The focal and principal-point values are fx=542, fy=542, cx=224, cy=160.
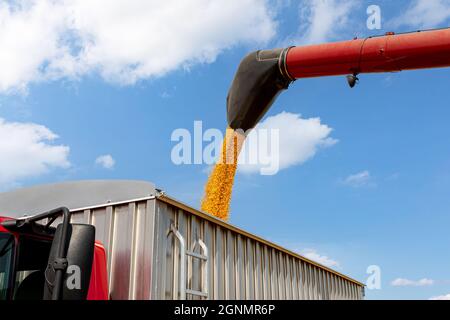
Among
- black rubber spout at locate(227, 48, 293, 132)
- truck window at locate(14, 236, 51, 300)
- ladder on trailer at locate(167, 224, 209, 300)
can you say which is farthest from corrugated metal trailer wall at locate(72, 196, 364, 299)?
black rubber spout at locate(227, 48, 293, 132)

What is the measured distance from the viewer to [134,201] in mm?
5195

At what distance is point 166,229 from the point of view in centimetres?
512

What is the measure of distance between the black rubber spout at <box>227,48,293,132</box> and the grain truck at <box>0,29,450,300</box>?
0.04 ft

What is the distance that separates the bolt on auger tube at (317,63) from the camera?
5.74 m

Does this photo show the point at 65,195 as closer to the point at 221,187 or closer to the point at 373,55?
the point at 221,187

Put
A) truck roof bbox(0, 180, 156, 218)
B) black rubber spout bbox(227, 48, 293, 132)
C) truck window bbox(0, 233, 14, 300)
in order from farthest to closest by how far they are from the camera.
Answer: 1. black rubber spout bbox(227, 48, 293, 132)
2. truck roof bbox(0, 180, 156, 218)
3. truck window bbox(0, 233, 14, 300)

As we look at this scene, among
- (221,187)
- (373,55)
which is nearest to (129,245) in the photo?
(221,187)

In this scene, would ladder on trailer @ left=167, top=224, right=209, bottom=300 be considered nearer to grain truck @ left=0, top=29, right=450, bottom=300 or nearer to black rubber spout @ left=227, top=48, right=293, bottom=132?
grain truck @ left=0, top=29, right=450, bottom=300

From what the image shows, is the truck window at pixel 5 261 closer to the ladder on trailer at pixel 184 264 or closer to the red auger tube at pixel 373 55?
the ladder on trailer at pixel 184 264

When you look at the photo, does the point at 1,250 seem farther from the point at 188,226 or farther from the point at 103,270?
the point at 188,226

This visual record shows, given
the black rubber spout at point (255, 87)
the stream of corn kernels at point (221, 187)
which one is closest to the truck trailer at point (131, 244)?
the stream of corn kernels at point (221, 187)

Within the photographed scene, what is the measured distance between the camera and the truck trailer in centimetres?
406
